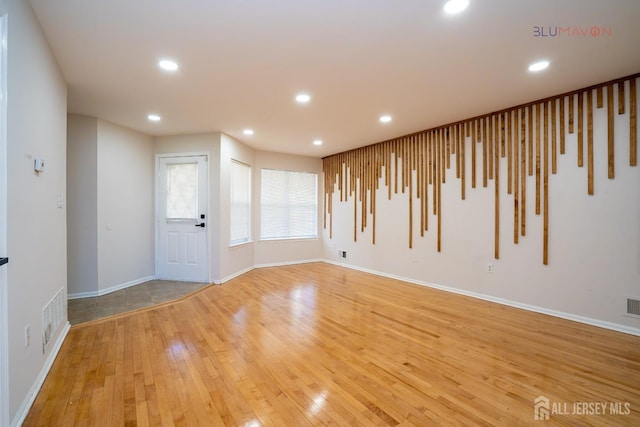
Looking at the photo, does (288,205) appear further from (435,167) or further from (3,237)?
(3,237)

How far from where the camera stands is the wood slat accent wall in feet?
10.5

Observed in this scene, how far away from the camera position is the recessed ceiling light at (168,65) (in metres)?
2.64

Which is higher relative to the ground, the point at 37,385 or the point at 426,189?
the point at 426,189

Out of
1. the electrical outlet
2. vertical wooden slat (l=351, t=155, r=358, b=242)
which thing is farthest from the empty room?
vertical wooden slat (l=351, t=155, r=358, b=242)

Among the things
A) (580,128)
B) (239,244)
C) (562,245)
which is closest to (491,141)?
(580,128)

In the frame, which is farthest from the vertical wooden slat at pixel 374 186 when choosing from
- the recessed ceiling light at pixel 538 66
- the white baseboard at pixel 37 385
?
the white baseboard at pixel 37 385

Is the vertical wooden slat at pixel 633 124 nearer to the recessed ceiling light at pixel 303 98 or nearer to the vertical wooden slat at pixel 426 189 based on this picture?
the vertical wooden slat at pixel 426 189

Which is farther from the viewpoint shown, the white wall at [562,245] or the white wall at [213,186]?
the white wall at [213,186]

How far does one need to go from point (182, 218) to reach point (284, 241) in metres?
2.30

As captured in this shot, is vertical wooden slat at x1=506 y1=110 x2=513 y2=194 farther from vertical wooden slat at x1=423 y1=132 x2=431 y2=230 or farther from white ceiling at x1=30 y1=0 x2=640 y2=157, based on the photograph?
vertical wooden slat at x1=423 y1=132 x2=431 y2=230

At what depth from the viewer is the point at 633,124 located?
116 inches

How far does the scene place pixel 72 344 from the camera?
2699 mm

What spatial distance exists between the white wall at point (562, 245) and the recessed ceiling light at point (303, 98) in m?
2.58

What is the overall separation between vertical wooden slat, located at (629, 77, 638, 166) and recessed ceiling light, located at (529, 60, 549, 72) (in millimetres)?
1086
